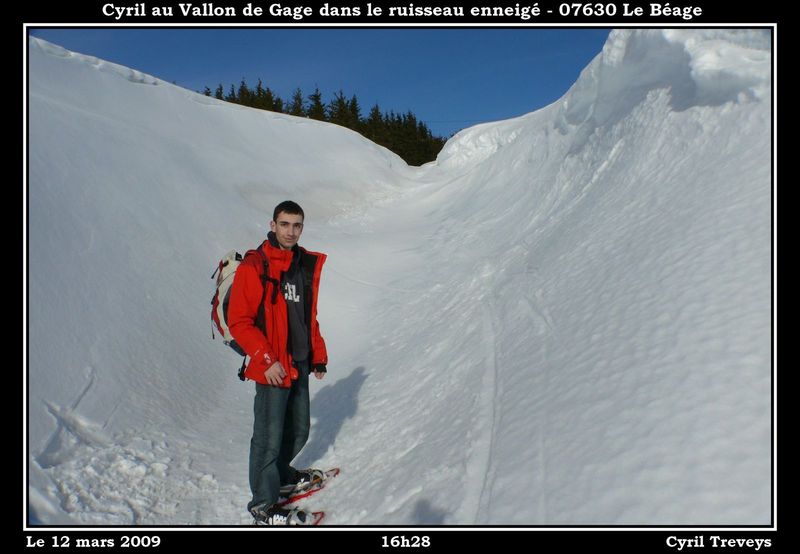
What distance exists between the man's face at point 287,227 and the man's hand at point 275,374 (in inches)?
28.4

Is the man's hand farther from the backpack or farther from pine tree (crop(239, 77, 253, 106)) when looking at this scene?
pine tree (crop(239, 77, 253, 106))

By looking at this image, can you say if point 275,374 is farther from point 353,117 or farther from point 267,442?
point 353,117

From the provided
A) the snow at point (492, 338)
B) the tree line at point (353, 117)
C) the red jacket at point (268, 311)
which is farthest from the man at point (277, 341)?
the tree line at point (353, 117)

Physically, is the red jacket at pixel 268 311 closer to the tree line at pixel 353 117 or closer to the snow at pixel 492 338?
the snow at pixel 492 338

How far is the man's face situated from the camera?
2.88 m

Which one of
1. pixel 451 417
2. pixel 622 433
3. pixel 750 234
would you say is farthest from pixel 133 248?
pixel 750 234

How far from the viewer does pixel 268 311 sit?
9.46ft

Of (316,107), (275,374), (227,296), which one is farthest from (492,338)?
(316,107)

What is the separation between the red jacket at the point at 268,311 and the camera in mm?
2721

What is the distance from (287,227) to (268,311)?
50 cm

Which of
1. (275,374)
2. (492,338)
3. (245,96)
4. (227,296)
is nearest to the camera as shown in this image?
(275,374)

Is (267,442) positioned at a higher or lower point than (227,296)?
lower

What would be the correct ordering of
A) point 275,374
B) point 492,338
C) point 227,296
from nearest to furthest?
point 275,374 < point 227,296 < point 492,338

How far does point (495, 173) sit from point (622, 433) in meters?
10.3
